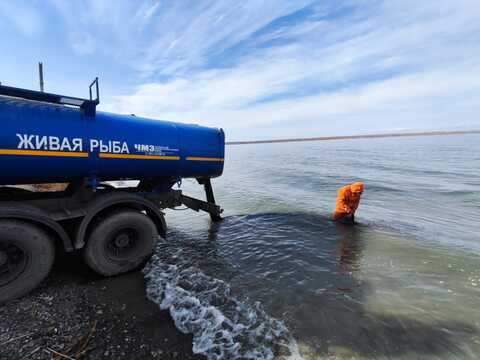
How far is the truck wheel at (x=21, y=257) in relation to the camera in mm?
3541

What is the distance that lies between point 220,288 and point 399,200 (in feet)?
38.1

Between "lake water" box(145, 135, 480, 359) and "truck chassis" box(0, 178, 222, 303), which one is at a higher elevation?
"truck chassis" box(0, 178, 222, 303)

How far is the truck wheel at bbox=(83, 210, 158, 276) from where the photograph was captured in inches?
171

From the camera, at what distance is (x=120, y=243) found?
466 centimetres

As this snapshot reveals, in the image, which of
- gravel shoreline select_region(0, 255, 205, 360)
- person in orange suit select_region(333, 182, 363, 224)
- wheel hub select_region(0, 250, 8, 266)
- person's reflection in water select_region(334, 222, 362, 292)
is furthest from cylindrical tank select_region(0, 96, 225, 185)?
person in orange suit select_region(333, 182, 363, 224)

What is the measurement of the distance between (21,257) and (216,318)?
10.3ft

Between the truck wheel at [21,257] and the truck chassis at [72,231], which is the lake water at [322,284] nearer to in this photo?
the truck chassis at [72,231]

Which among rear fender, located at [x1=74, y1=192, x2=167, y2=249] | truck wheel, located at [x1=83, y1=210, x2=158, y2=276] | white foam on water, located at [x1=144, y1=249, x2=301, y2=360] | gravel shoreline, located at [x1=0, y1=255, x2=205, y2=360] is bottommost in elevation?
white foam on water, located at [x1=144, y1=249, x2=301, y2=360]

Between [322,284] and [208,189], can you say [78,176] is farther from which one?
[322,284]

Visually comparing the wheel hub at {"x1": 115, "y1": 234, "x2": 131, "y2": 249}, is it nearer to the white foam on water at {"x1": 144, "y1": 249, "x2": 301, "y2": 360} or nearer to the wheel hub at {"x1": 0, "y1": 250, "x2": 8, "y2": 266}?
the white foam on water at {"x1": 144, "y1": 249, "x2": 301, "y2": 360}

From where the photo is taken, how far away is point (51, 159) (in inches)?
153

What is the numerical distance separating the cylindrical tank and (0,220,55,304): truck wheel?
844 millimetres

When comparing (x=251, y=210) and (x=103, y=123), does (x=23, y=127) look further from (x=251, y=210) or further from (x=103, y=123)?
(x=251, y=210)

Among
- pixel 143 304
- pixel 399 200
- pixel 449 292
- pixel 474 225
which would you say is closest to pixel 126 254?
pixel 143 304
